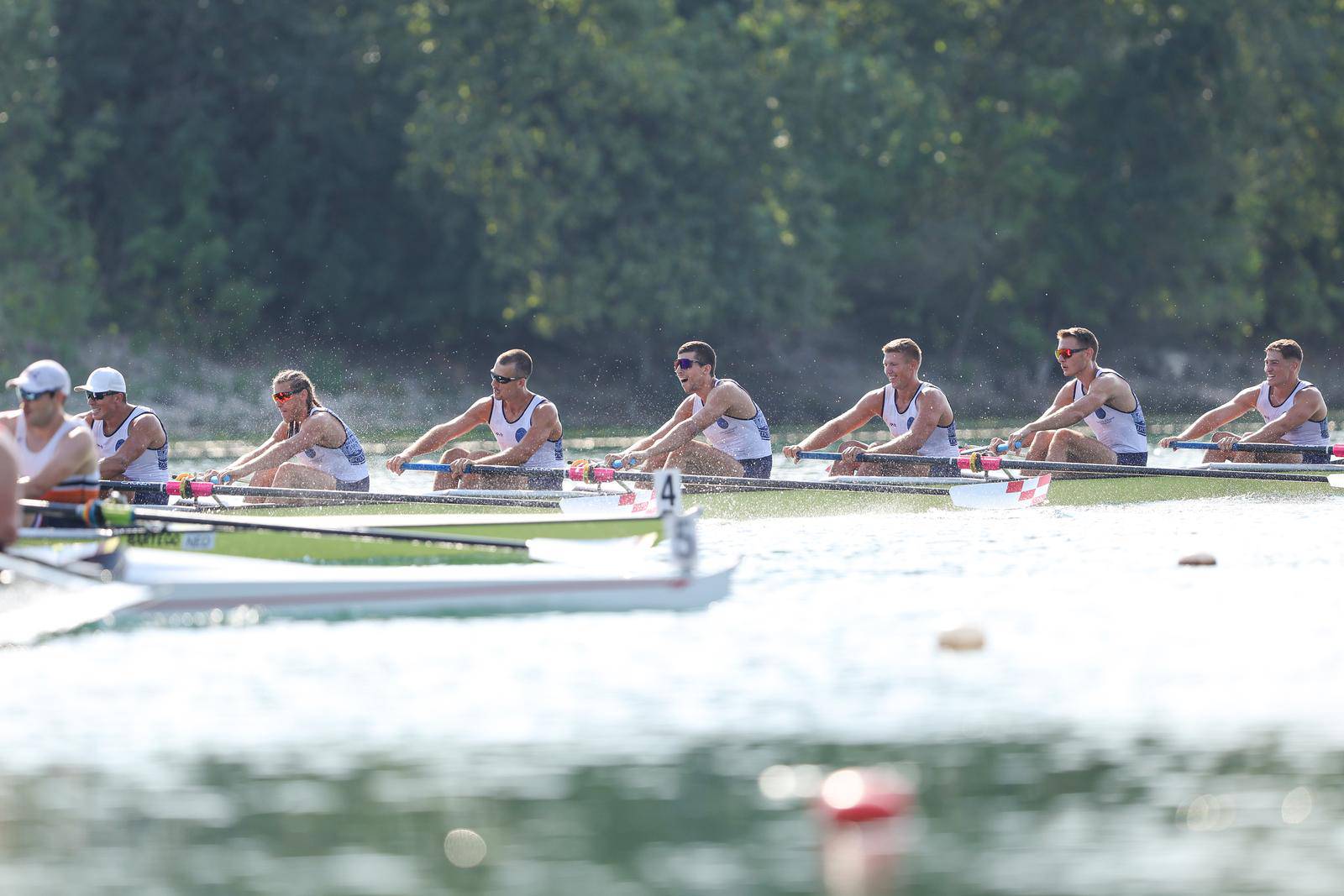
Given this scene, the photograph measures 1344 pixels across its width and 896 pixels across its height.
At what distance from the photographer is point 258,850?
707 cm

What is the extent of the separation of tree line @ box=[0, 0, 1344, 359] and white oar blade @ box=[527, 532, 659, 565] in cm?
2612

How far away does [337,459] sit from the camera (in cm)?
1606

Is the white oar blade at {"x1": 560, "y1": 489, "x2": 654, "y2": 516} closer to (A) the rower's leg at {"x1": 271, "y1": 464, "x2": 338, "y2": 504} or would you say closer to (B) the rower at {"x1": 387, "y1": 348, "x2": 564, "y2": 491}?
(B) the rower at {"x1": 387, "y1": 348, "x2": 564, "y2": 491}

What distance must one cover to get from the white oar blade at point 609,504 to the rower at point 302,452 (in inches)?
60.0

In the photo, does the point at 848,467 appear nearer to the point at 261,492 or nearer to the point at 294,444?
the point at 294,444

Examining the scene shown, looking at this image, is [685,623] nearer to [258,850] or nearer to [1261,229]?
[258,850]

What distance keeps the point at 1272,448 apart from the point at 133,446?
9.21 metres

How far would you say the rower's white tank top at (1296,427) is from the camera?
19016 millimetres

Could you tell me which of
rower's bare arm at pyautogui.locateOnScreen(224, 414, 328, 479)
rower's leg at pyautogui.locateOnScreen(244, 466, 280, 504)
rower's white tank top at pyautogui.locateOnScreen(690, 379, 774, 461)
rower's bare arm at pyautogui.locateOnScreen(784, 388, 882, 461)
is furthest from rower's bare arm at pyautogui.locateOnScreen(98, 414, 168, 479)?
rower's bare arm at pyautogui.locateOnScreen(784, 388, 882, 461)

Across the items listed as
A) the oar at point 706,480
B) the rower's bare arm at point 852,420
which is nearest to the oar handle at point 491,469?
the oar at point 706,480

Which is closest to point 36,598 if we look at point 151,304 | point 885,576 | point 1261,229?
point 885,576

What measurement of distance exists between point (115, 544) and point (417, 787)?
13.0ft

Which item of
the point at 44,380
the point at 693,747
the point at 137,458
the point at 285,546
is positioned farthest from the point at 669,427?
the point at 693,747

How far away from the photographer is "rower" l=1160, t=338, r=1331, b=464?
1878 cm
